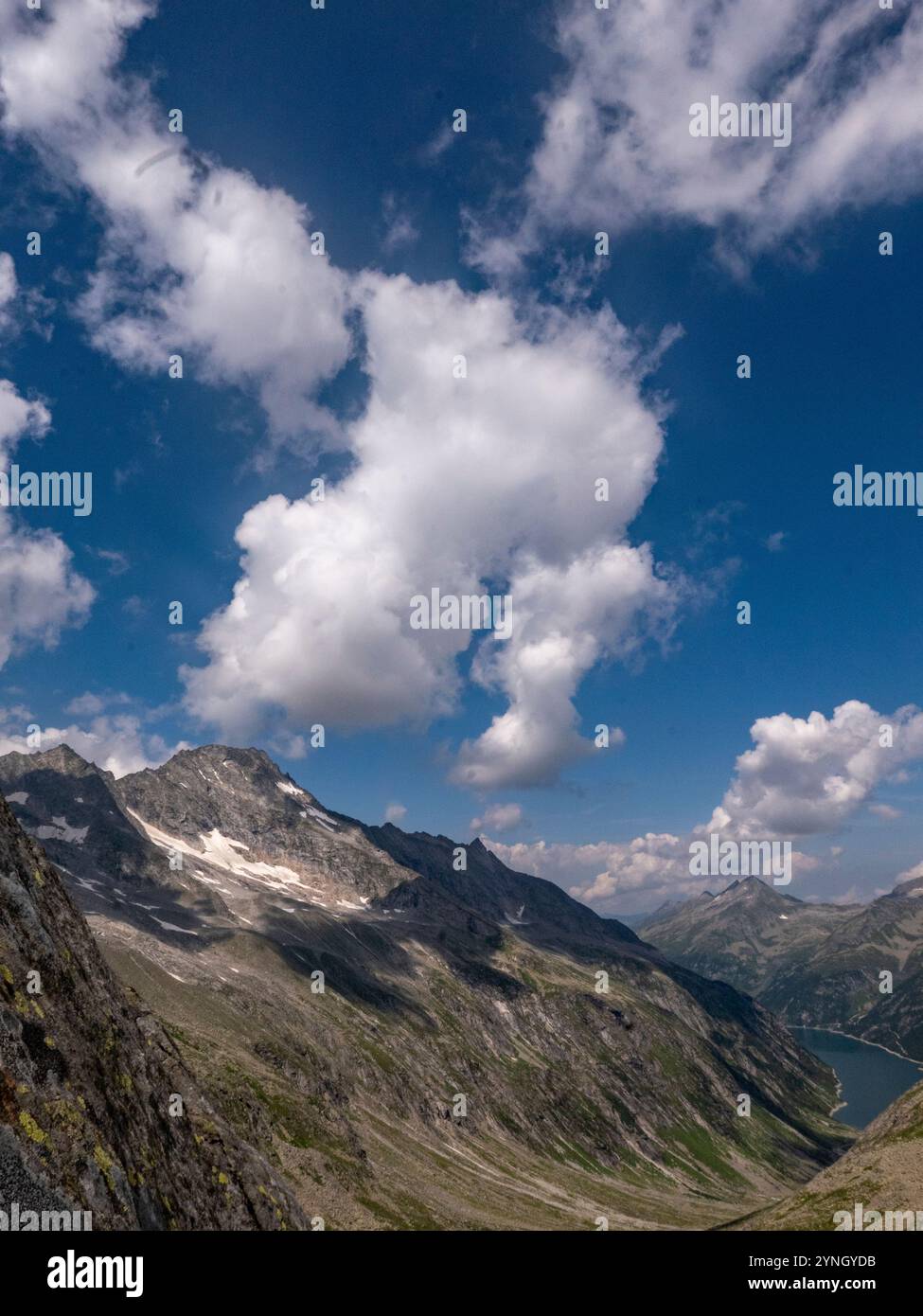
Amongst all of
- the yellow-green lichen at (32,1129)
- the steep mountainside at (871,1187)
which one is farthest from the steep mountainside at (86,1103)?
the steep mountainside at (871,1187)

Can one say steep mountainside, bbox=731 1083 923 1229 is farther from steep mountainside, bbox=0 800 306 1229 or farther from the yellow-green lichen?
the yellow-green lichen

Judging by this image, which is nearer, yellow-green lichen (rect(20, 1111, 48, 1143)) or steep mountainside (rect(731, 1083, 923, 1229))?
yellow-green lichen (rect(20, 1111, 48, 1143))

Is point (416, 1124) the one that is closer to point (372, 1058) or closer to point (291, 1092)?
point (372, 1058)

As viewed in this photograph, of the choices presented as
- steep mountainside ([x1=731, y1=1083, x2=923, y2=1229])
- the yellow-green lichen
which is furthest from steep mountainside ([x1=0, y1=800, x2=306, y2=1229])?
steep mountainside ([x1=731, y1=1083, x2=923, y2=1229])

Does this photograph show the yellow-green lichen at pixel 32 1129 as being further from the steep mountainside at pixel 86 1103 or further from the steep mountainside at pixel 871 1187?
the steep mountainside at pixel 871 1187

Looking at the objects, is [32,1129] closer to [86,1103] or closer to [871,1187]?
[86,1103]
